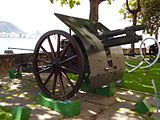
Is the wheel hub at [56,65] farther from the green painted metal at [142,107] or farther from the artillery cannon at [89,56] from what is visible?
the green painted metal at [142,107]

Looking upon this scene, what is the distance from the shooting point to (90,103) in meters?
3.87

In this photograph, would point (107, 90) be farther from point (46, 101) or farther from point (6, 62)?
point (6, 62)

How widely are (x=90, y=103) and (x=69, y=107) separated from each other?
88 cm

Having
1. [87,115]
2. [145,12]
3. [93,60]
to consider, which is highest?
[145,12]

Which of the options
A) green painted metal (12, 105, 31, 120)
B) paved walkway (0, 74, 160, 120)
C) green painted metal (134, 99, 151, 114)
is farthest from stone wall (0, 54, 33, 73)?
green painted metal (134, 99, 151, 114)

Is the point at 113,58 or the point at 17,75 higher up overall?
the point at 113,58

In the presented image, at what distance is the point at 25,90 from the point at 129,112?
2996mm

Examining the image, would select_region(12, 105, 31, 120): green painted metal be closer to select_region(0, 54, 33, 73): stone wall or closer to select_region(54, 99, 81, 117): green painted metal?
select_region(54, 99, 81, 117): green painted metal

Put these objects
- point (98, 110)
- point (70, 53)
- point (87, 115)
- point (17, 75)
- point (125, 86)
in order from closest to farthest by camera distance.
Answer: point (87, 115)
point (98, 110)
point (70, 53)
point (125, 86)
point (17, 75)

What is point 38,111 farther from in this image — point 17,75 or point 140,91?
point 17,75

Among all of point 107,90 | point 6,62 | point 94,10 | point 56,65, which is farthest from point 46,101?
point 94,10

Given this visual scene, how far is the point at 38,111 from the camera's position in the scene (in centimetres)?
333

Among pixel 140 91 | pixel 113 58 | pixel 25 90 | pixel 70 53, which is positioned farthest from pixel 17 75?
pixel 140 91

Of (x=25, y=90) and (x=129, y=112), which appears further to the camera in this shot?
(x=25, y=90)
